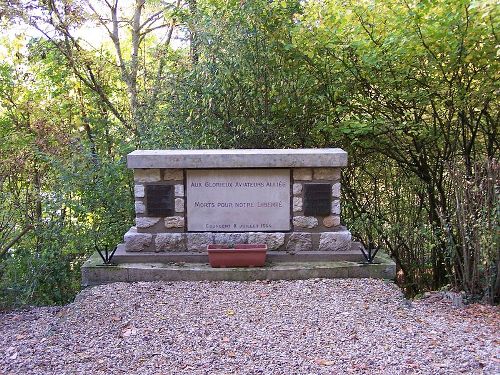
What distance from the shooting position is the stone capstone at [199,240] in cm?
550

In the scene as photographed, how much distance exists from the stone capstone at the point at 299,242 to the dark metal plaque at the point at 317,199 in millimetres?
231

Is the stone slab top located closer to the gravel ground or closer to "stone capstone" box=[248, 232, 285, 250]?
"stone capstone" box=[248, 232, 285, 250]

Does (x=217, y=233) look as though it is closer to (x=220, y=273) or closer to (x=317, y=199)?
(x=220, y=273)

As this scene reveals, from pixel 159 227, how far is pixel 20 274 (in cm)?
200

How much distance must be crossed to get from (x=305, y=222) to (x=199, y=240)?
3.70 ft

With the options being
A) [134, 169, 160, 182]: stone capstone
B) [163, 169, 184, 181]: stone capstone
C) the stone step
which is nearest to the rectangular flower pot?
the stone step

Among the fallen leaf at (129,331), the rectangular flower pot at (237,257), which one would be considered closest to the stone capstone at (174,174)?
the rectangular flower pot at (237,257)

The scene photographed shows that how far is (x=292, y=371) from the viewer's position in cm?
308

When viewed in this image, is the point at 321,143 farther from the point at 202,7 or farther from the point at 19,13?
the point at 19,13

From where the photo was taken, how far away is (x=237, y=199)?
5496 millimetres

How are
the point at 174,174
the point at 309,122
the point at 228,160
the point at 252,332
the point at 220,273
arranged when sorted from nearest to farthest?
the point at 252,332 → the point at 220,273 → the point at 228,160 → the point at 174,174 → the point at 309,122

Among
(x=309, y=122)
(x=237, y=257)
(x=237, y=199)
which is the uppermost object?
(x=309, y=122)

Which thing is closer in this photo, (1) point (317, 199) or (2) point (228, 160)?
(2) point (228, 160)

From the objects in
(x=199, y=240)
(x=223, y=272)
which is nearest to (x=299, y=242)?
(x=223, y=272)
